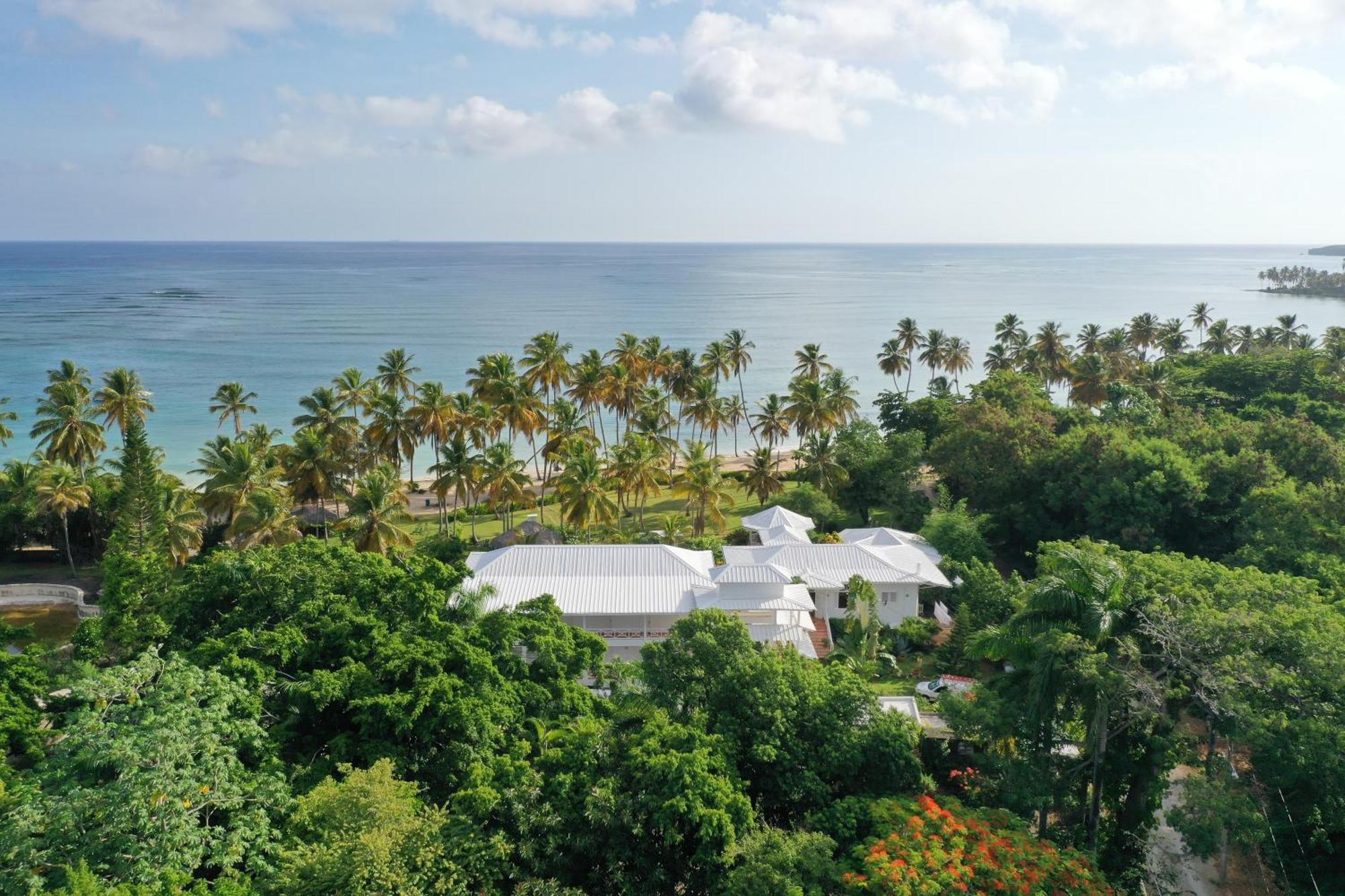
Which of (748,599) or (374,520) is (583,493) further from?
(748,599)

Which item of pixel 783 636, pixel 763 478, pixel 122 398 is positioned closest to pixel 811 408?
pixel 763 478

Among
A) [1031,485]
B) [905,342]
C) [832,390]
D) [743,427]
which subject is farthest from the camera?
[743,427]

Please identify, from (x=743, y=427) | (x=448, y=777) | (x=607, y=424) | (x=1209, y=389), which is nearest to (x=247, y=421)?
(x=607, y=424)

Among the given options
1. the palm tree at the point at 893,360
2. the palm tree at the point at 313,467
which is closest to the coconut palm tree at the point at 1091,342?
the palm tree at the point at 893,360

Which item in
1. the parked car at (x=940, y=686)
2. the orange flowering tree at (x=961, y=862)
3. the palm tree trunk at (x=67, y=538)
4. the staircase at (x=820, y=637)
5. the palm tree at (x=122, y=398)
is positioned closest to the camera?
the orange flowering tree at (x=961, y=862)

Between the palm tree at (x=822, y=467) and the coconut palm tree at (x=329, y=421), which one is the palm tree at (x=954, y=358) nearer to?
the palm tree at (x=822, y=467)

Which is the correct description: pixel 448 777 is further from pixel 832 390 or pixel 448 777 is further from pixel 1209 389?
Result: pixel 1209 389
